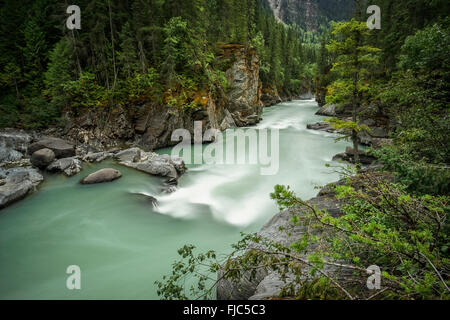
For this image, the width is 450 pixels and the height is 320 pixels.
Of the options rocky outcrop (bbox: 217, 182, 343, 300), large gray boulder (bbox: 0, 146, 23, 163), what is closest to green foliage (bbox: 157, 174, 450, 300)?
rocky outcrop (bbox: 217, 182, 343, 300)

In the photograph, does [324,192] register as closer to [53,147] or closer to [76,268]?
[76,268]

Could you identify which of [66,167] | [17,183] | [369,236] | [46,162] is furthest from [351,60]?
[46,162]

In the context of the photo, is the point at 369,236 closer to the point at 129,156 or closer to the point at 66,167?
the point at 129,156

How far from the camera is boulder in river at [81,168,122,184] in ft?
33.1

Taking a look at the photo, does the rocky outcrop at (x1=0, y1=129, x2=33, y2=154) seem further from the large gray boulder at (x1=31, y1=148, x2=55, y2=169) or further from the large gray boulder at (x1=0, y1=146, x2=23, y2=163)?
the large gray boulder at (x1=31, y1=148, x2=55, y2=169)

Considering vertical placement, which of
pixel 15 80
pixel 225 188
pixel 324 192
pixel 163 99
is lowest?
pixel 225 188

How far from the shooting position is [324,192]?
22.2ft

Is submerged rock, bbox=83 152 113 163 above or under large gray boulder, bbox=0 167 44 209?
above

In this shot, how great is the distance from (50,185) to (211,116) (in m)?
12.5

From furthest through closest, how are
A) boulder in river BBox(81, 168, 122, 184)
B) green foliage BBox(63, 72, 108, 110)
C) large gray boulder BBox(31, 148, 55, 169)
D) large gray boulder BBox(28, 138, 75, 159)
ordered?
1. green foliage BBox(63, 72, 108, 110)
2. large gray boulder BBox(28, 138, 75, 159)
3. large gray boulder BBox(31, 148, 55, 169)
4. boulder in river BBox(81, 168, 122, 184)

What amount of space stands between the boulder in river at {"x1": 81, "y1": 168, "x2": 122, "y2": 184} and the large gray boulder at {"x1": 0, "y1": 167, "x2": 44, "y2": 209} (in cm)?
204

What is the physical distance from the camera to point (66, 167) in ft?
37.0

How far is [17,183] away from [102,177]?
10.7 feet
